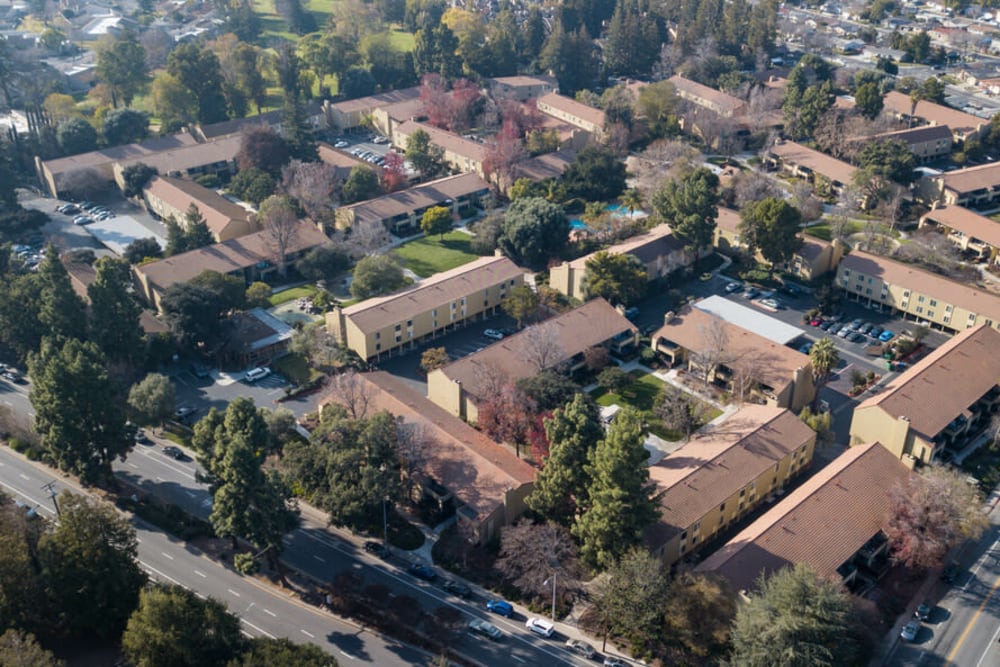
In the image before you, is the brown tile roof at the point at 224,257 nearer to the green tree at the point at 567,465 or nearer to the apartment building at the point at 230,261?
the apartment building at the point at 230,261

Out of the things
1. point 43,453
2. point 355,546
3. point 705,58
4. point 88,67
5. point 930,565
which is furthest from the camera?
point 88,67

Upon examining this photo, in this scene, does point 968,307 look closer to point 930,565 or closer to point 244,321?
point 930,565

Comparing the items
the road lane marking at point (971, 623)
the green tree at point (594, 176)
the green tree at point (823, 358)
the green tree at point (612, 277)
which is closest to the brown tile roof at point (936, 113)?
the green tree at point (594, 176)

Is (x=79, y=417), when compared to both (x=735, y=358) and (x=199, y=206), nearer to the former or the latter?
(x=199, y=206)

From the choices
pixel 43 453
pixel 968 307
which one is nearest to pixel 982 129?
pixel 968 307

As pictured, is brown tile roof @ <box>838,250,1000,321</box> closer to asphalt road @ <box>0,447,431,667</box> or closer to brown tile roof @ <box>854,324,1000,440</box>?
brown tile roof @ <box>854,324,1000,440</box>

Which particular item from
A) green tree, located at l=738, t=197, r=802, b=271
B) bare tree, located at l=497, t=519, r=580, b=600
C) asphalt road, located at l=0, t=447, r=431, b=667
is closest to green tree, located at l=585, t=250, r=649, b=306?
green tree, located at l=738, t=197, r=802, b=271
